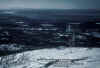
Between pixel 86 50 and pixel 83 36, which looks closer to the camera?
pixel 86 50

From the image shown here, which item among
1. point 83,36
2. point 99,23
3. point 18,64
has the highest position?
point 99,23

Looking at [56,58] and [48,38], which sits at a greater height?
[48,38]

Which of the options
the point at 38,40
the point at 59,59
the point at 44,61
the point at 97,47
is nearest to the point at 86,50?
the point at 97,47

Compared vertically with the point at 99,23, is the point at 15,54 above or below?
below

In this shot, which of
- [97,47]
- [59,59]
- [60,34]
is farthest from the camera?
[60,34]

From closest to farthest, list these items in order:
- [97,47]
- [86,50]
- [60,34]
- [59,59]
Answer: [59,59] → [86,50] → [97,47] → [60,34]

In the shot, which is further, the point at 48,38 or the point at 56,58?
the point at 48,38

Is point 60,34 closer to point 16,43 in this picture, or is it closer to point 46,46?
point 46,46
